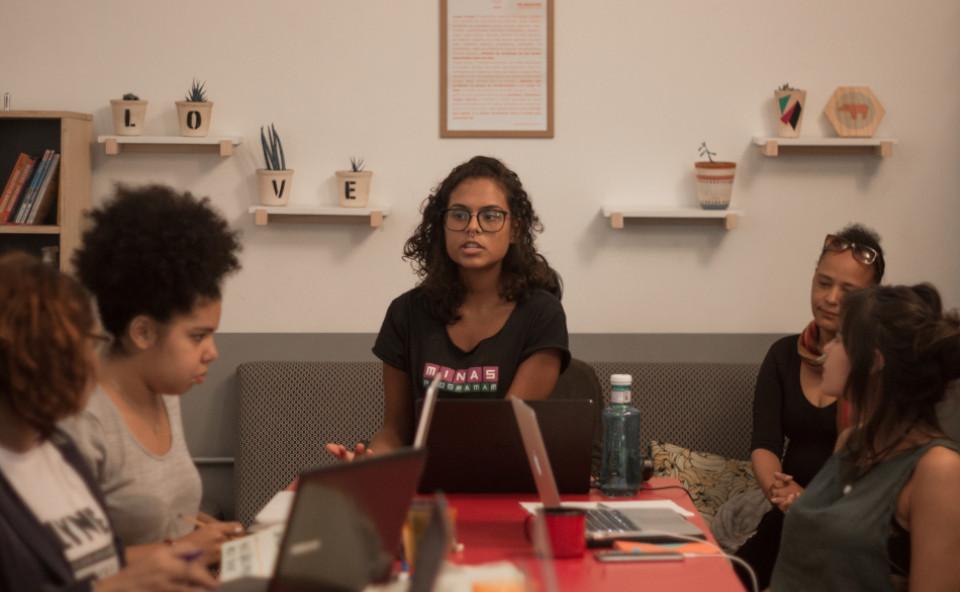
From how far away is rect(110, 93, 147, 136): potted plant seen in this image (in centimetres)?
372

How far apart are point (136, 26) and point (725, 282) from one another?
7.03 feet

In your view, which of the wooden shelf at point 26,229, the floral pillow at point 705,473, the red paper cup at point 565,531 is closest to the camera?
the red paper cup at point 565,531

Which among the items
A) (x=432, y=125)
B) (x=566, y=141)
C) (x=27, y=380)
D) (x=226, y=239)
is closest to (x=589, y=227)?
(x=566, y=141)

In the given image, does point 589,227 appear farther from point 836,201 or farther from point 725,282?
point 836,201

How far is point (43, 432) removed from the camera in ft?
5.08

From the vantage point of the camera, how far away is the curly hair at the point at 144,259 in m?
1.90

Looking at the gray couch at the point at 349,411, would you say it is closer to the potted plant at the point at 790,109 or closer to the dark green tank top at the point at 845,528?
the potted plant at the point at 790,109

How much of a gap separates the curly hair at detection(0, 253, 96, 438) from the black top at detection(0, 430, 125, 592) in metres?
0.11

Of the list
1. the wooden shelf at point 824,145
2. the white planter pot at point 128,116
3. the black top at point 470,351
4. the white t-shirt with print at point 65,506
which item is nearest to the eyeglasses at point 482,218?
the black top at point 470,351

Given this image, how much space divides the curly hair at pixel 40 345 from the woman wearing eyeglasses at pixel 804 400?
196 cm

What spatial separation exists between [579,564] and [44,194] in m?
2.46

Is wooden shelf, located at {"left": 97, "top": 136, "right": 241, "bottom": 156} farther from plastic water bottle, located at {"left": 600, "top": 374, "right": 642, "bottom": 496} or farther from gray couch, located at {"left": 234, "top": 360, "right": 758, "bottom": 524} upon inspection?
plastic water bottle, located at {"left": 600, "top": 374, "right": 642, "bottom": 496}

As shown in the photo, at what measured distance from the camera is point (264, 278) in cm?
388

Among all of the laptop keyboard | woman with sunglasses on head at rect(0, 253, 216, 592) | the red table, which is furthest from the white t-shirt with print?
the laptop keyboard
